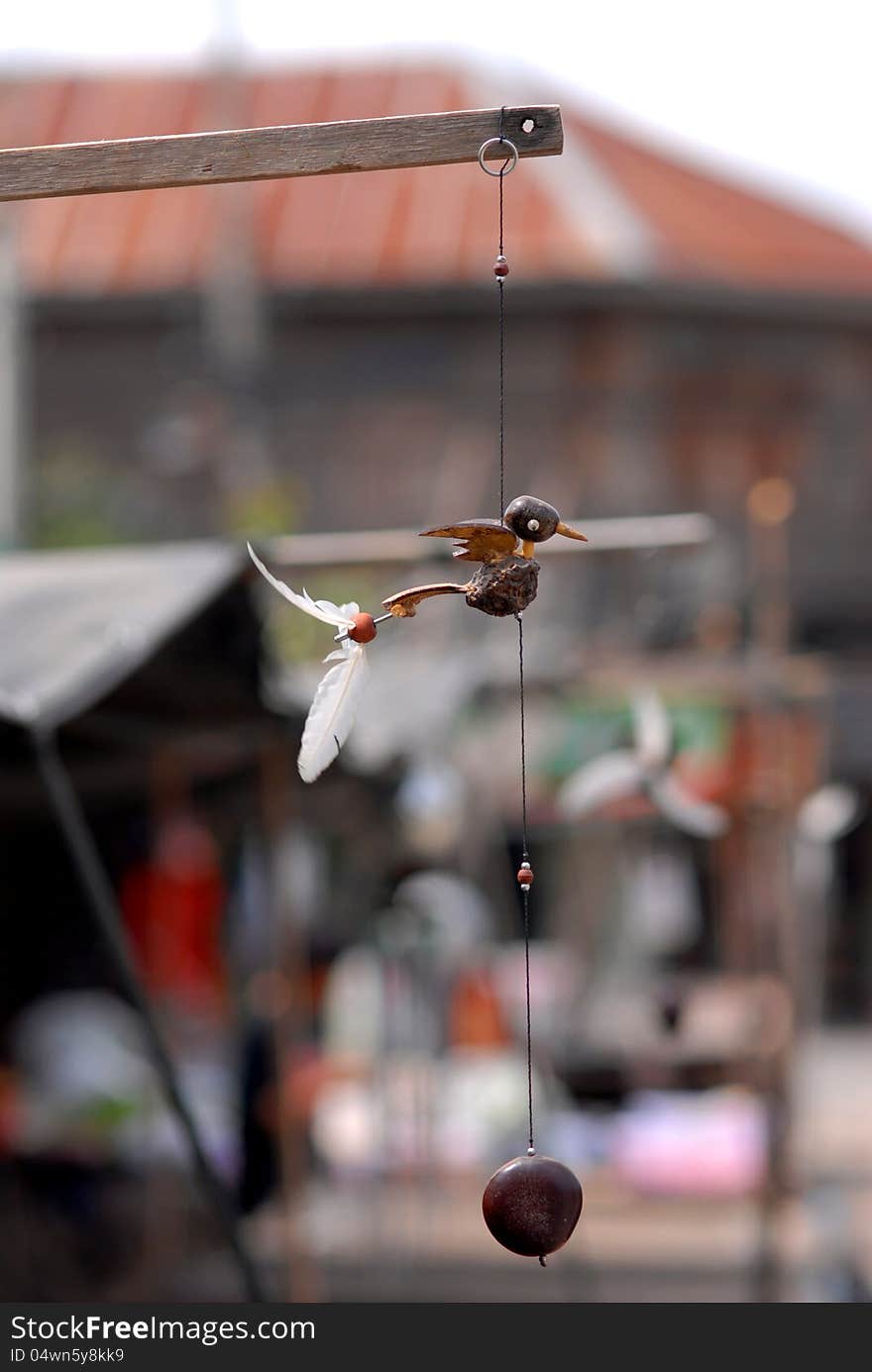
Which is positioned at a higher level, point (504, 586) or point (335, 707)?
point (504, 586)

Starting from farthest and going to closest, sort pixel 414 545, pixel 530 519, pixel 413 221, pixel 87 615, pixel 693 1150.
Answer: pixel 413 221, pixel 693 1150, pixel 414 545, pixel 87 615, pixel 530 519

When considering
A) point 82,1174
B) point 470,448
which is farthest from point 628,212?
point 82,1174

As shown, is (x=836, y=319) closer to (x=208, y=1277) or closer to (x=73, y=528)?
(x=73, y=528)

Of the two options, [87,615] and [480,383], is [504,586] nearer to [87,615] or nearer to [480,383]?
[87,615]

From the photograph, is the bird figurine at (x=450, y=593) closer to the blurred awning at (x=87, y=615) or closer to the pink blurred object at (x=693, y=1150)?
the blurred awning at (x=87, y=615)

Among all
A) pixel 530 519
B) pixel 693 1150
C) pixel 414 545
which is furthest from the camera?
pixel 693 1150

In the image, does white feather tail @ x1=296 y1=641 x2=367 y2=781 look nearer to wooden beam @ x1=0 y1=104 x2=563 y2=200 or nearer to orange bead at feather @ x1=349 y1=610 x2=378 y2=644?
orange bead at feather @ x1=349 y1=610 x2=378 y2=644

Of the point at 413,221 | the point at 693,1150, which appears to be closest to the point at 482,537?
the point at 693,1150

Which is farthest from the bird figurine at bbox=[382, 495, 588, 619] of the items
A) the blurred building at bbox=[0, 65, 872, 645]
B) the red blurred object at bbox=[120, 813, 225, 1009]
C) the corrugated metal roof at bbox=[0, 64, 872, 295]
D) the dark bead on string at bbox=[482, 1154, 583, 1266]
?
the corrugated metal roof at bbox=[0, 64, 872, 295]
